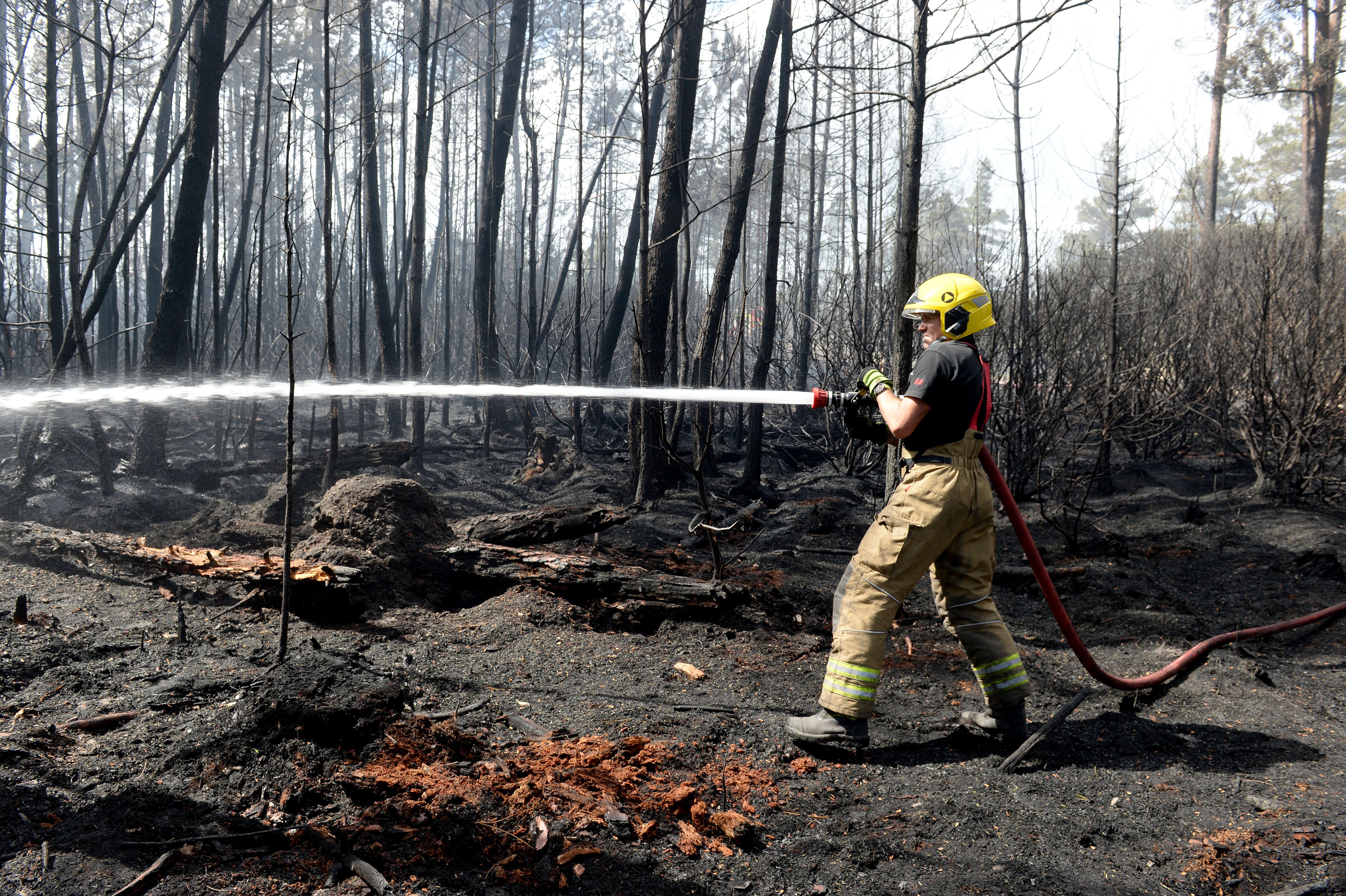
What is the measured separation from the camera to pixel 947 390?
10.6 ft

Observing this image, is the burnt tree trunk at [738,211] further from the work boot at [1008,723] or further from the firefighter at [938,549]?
the work boot at [1008,723]

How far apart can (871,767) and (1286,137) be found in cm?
4136

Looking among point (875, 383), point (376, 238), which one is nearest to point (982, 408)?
point (875, 383)

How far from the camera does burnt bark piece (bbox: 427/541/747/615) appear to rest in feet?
15.5

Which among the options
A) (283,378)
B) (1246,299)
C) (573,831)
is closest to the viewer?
(573,831)

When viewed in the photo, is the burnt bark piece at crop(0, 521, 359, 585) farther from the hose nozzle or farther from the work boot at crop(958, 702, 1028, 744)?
the work boot at crop(958, 702, 1028, 744)

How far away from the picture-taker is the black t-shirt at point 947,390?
320 centimetres

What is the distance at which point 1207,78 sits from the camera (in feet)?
55.5

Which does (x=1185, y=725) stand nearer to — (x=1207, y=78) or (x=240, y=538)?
(x=240, y=538)

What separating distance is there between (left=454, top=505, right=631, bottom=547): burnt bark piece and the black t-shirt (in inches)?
105

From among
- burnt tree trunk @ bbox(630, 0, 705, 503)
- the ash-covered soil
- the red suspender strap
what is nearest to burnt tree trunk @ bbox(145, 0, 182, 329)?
burnt tree trunk @ bbox(630, 0, 705, 503)

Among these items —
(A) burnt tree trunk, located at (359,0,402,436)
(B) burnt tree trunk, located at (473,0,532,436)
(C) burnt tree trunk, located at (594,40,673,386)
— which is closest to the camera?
(A) burnt tree trunk, located at (359,0,402,436)

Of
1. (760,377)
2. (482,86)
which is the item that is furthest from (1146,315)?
(482,86)

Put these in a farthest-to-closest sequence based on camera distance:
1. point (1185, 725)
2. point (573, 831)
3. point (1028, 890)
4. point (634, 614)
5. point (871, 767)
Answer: point (634, 614) < point (1185, 725) < point (871, 767) < point (573, 831) < point (1028, 890)
